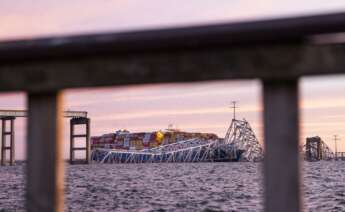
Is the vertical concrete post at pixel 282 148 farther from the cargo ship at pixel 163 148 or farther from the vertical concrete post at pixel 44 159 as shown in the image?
the cargo ship at pixel 163 148

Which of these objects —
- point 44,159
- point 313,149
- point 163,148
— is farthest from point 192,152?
point 44,159

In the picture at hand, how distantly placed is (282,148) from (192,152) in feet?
471

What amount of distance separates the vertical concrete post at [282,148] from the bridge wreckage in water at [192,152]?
139044mm

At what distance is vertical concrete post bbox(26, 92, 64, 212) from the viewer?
184cm

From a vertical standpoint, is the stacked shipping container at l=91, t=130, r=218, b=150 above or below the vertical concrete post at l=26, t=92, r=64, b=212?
above

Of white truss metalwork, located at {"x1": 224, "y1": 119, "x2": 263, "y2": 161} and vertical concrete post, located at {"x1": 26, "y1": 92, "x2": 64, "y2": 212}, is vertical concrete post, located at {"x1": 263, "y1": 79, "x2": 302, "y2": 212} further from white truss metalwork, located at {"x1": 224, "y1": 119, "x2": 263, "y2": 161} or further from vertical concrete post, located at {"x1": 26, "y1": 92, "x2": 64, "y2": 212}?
white truss metalwork, located at {"x1": 224, "y1": 119, "x2": 263, "y2": 161}

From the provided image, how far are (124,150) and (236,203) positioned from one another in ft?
408

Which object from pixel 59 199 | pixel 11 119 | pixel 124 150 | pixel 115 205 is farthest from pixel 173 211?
pixel 124 150

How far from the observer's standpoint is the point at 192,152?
144750 millimetres

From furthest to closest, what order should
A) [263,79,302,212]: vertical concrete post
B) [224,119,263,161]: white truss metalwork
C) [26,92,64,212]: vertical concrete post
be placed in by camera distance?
[224,119,263,161]: white truss metalwork < [26,92,64,212]: vertical concrete post < [263,79,302,212]: vertical concrete post

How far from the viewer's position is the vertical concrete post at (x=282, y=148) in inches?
67.2

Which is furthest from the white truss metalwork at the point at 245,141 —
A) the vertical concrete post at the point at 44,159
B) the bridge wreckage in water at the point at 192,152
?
the vertical concrete post at the point at 44,159

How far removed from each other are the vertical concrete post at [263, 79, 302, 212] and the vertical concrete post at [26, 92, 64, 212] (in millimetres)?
612

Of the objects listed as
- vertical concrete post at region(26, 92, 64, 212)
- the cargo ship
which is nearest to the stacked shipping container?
the cargo ship
